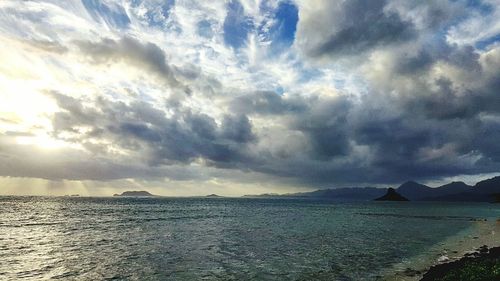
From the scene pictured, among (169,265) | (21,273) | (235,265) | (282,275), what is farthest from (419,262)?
(21,273)

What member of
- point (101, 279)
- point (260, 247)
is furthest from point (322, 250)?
point (101, 279)

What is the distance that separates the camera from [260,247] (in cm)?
4528

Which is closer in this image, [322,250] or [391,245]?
[322,250]

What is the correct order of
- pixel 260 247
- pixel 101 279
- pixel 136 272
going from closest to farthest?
pixel 101 279
pixel 136 272
pixel 260 247

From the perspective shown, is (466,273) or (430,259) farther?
(430,259)

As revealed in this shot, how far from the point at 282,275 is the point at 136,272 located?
13498 mm

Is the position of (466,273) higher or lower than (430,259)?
higher

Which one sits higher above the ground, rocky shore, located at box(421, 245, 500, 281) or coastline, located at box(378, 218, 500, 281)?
rocky shore, located at box(421, 245, 500, 281)

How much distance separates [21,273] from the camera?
2956 cm

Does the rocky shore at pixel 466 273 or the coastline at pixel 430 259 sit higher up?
the rocky shore at pixel 466 273

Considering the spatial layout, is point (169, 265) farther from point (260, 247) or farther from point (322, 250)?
point (322, 250)

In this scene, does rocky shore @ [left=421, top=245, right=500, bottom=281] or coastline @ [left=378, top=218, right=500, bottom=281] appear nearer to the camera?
rocky shore @ [left=421, top=245, right=500, bottom=281]

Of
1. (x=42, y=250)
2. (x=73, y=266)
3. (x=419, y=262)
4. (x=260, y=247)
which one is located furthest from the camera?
(x=260, y=247)

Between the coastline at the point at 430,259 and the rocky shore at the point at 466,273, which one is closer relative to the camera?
the rocky shore at the point at 466,273
